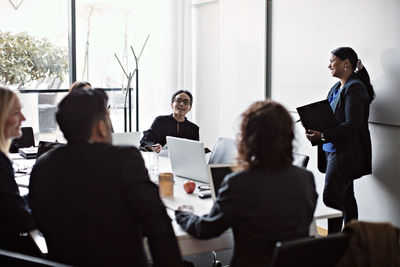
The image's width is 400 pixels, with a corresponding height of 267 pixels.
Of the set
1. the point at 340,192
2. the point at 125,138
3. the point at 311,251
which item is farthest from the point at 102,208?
the point at 340,192

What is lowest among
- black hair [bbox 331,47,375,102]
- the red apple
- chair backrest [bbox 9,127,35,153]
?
the red apple

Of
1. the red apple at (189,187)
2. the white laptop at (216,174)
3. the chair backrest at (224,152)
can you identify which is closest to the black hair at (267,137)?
the white laptop at (216,174)

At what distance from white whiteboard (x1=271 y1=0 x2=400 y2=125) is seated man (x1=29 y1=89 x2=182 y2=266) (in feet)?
7.93

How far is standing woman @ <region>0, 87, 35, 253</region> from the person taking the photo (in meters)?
2.21

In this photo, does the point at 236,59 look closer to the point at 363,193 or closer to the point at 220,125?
the point at 220,125

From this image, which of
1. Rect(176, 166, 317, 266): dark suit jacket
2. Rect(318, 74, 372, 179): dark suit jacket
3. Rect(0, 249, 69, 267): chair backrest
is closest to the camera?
Rect(0, 249, 69, 267): chair backrest

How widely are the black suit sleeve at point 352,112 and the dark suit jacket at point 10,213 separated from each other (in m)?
2.21

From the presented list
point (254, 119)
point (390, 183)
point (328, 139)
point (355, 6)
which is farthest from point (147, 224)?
point (355, 6)

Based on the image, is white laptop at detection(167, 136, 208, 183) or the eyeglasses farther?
the eyeglasses

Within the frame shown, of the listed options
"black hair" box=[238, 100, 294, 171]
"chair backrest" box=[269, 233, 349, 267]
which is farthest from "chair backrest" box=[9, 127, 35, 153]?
"chair backrest" box=[269, 233, 349, 267]

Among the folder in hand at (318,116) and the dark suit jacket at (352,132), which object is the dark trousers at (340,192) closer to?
the dark suit jacket at (352,132)

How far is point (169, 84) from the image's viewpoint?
253 inches

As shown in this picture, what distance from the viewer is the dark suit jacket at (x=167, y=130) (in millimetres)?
4555

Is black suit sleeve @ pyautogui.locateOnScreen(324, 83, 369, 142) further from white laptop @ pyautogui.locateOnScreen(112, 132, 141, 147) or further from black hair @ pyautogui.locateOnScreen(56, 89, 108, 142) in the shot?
black hair @ pyautogui.locateOnScreen(56, 89, 108, 142)
